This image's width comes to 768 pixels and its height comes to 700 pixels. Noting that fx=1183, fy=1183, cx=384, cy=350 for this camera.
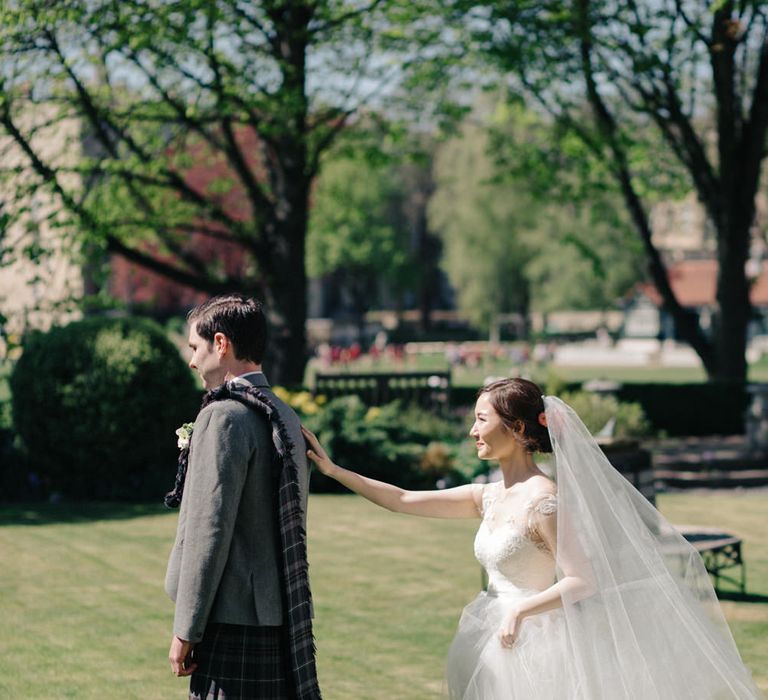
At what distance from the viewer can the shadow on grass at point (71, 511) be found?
13.0 metres

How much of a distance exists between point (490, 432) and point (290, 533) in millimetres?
946

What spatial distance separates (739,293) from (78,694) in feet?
62.9

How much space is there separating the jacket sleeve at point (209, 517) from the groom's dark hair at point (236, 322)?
0.91ft

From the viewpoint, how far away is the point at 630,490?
4918mm

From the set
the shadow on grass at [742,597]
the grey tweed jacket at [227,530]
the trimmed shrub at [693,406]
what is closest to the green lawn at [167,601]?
the shadow on grass at [742,597]

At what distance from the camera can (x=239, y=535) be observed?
3.99 metres

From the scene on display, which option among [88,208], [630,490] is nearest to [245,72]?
[88,208]

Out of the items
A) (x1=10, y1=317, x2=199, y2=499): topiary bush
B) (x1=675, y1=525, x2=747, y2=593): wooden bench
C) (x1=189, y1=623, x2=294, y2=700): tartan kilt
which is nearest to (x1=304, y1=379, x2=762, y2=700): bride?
(x1=189, y1=623, x2=294, y2=700): tartan kilt

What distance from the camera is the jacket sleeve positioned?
388 cm

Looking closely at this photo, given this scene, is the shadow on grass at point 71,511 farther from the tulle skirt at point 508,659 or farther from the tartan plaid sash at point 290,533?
the tartan plaid sash at point 290,533

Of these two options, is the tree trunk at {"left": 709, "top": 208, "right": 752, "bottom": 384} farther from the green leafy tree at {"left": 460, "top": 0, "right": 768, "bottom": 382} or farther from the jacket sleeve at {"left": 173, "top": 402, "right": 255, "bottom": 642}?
the jacket sleeve at {"left": 173, "top": 402, "right": 255, "bottom": 642}

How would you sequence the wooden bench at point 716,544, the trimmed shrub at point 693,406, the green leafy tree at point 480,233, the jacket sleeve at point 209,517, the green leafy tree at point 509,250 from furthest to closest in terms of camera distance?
the green leafy tree at point 480,233 < the green leafy tree at point 509,250 < the trimmed shrub at point 693,406 < the wooden bench at point 716,544 < the jacket sleeve at point 209,517

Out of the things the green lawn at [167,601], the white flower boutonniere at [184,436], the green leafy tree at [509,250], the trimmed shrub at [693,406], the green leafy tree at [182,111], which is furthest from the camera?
the green leafy tree at [509,250]

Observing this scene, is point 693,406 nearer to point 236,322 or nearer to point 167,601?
point 167,601
